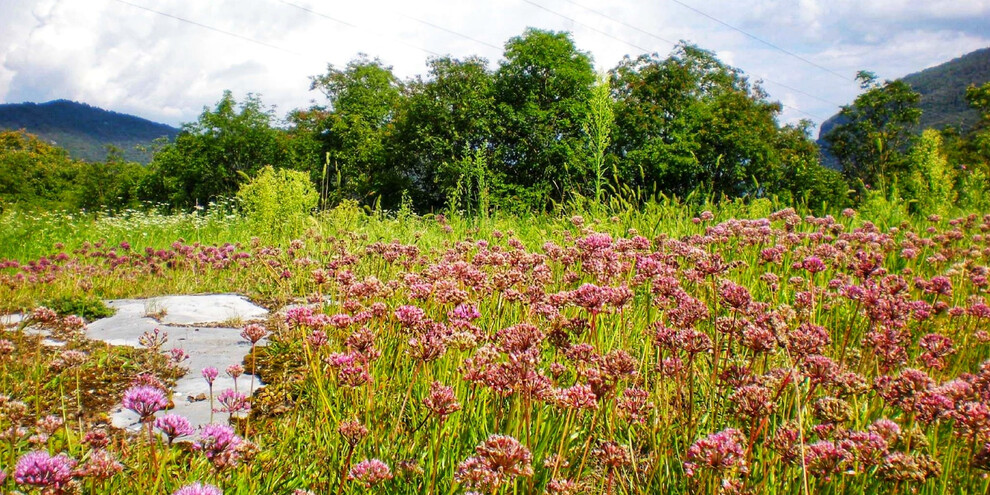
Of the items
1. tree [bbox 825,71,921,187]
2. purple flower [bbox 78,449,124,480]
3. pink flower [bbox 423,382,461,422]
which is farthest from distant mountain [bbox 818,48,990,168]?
purple flower [bbox 78,449,124,480]

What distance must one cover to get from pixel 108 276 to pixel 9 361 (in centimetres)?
423

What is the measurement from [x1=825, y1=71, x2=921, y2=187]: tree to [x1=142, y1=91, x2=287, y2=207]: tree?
5607 centimetres

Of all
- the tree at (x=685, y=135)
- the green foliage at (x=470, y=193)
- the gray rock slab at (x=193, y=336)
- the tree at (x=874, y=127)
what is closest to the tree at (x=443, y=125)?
the tree at (x=685, y=135)

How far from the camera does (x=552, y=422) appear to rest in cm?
194

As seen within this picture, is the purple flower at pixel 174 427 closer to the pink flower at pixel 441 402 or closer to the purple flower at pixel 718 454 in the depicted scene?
the pink flower at pixel 441 402

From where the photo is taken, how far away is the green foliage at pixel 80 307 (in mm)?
3920

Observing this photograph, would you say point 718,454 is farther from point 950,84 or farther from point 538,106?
point 950,84

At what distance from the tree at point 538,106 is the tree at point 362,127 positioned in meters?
10.7

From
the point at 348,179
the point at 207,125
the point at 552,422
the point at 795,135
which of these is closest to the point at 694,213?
the point at 552,422

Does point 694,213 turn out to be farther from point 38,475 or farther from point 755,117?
point 755,117

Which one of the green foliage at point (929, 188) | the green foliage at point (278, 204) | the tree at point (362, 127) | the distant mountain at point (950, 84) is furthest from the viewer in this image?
the distant mountain at point (950, 84)

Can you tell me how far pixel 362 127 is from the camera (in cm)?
4725

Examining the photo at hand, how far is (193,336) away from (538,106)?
33.4 metres

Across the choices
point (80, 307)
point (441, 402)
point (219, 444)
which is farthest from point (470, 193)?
point (219, 444)
